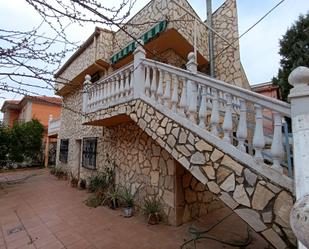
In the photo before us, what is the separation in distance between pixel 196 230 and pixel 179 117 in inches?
97.3

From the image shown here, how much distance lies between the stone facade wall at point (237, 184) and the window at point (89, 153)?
5441 mm

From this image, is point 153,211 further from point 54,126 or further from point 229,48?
point 54,126

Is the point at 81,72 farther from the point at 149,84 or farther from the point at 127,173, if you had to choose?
the point at 149,84

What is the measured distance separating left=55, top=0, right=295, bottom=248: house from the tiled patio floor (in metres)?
0.70

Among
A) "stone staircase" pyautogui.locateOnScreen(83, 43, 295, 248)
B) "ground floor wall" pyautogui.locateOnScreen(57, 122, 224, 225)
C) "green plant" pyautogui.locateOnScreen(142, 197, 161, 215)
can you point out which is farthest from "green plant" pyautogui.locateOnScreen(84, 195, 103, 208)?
"stone staircase" pyautogui.locateOnScreen(83, 43, 295, 248)

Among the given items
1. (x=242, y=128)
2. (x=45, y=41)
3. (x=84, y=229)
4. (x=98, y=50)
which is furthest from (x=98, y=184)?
(x=45, y=41)

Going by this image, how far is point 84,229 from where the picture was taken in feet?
15.4

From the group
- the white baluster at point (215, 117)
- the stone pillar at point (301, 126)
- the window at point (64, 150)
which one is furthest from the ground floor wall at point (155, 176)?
the window at point (64, 150)

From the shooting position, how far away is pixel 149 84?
4.63 meters

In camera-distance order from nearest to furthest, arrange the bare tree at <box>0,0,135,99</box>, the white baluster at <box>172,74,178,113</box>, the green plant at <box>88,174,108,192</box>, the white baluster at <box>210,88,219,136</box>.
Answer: the bare tree at <box>0,0,135,99</box> < the white baluster at <box>210,88,219,136</box> < the white baluster at <box>172,74,178,113</box> < the green plant at <box>88,174,108,192</box>

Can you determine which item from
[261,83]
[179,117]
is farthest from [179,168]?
[261,83]

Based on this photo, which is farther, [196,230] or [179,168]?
[179,168]

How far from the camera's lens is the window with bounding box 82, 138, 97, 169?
8.80m

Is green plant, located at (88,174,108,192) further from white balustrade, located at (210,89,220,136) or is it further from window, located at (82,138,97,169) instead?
white balustrade, located at (210,89,220,136)
